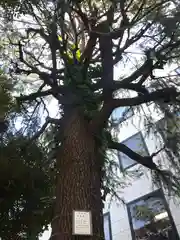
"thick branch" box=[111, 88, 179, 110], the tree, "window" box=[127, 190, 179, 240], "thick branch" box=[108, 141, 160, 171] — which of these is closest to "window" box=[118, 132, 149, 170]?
"window" box=[127, 190, 179, 240]

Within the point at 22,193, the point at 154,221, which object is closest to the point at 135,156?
the point at 22,193

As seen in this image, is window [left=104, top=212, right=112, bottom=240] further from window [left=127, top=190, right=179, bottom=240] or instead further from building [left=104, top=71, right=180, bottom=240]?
window [left=127, top=190, right=179, bottom=240]

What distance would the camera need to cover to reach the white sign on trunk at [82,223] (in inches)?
66.5

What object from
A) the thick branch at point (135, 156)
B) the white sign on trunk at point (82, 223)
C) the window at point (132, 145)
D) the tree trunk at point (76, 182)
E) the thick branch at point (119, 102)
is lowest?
the white sign on trunk at point (82, 223)

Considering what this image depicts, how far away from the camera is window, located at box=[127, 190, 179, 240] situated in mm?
4809

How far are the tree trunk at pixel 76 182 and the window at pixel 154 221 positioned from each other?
280cm

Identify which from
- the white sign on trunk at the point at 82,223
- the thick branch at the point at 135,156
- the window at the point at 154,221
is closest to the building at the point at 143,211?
the window at the point at 154,221

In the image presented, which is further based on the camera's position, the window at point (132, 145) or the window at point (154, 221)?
the window at point (132, 145)

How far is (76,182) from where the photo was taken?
6.83 ft

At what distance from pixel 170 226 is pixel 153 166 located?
255 cm

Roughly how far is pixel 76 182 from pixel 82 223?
0.40m

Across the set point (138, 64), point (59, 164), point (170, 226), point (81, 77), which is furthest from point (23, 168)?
point (170, 226)

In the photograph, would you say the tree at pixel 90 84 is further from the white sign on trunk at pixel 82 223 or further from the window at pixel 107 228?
the window at pixel 107 228

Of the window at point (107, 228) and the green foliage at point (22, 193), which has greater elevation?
the window at point (107, 228)
